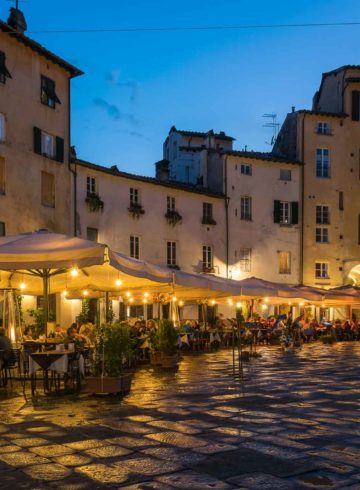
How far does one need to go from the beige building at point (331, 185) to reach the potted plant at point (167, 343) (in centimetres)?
2897

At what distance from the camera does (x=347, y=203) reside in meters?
47.3

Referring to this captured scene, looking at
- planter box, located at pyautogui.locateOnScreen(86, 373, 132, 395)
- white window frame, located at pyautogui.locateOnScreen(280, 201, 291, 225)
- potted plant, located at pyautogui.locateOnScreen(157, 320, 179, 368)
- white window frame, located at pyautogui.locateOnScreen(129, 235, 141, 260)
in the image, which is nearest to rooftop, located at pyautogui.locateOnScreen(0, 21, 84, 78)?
white window frame, located at pyautogui.locateOnScreen(129, 235, 141, 260)

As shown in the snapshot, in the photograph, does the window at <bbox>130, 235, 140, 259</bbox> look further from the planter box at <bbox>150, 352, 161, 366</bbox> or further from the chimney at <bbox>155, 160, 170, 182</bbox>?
the planter box at <bbox>150, 352, 161, 366</bbox>

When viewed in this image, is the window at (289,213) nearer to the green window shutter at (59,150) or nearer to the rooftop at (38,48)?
the rooftop at (38,48)

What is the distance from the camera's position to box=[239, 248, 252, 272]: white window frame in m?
43.9

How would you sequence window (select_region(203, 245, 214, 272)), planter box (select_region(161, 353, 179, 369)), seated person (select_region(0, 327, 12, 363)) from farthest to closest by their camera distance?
window (select_region(203, 245, 214, 272)) < planter box (select_region(161, 353, 179, 369)) < seated person (select_region(0, 327, 12, 363))

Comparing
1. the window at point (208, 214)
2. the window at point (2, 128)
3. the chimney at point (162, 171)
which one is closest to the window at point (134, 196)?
the window at point (208, 214)

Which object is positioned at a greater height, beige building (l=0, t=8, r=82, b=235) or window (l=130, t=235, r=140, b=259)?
beige building (l=0, t=8, r=82, b=235)

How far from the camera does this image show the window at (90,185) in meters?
34.2

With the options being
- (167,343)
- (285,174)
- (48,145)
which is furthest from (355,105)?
(167,343)

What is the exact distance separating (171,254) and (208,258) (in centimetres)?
301

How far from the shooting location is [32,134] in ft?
98.3

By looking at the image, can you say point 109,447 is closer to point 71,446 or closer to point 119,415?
point 71,446

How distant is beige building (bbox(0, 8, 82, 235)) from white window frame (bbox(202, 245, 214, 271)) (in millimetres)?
11286
